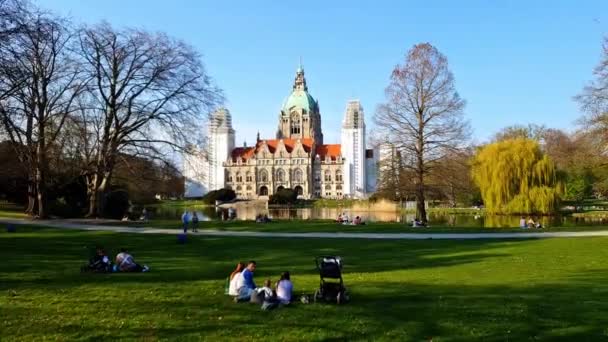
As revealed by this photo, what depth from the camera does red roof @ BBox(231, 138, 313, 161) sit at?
12238 cm

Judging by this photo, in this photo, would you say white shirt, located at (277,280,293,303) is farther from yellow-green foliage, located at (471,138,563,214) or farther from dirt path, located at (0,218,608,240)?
yellow-green foliage, located at (471,138,563,214)

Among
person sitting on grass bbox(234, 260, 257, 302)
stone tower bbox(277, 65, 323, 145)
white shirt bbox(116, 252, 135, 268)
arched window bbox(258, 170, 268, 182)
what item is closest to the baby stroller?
person sitting on grass bbox(234, 260, 257, 302)

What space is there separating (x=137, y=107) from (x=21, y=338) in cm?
2279

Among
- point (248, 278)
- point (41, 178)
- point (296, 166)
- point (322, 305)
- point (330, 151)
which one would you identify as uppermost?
point (330, 151)

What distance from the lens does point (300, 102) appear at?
136000 mm

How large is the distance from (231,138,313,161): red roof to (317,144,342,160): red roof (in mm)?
3070

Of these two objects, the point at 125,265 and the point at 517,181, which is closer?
the point at 125,265

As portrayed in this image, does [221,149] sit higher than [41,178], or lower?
higher

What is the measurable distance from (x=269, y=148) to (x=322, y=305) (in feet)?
378

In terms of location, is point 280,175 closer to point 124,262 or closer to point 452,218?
point 452,218

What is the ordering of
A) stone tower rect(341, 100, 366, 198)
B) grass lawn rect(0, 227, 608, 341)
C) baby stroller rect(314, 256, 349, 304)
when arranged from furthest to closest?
stone tower rect(341, 100, 366, 198)
baby stroller rect(314, 256, 349, 304)
grass lawn rect(0, 227, 608, 341)

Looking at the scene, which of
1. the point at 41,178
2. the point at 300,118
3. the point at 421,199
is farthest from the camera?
the point at 300,118

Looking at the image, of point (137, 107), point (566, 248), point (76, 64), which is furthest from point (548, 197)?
point (76, 64)

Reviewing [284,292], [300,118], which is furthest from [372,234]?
[300,118]
